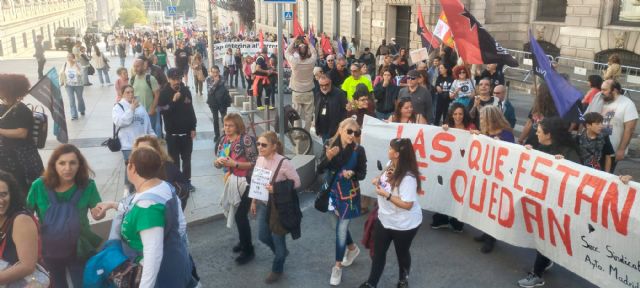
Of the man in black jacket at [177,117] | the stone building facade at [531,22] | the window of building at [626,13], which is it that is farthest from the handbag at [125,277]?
the window of building at [626,13]

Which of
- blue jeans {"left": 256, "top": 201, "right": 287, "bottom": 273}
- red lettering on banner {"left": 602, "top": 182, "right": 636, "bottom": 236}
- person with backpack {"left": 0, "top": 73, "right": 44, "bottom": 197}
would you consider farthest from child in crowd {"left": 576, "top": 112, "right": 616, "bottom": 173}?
person with backpack {"left": 0, "top": 73, "right": 44, "bottom": 197}

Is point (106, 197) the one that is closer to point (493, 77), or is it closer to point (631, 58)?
point (493, 77)

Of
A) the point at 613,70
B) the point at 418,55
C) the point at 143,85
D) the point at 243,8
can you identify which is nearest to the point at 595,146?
the point at 613,70

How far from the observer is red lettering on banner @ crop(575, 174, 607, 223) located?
4352 millimetres

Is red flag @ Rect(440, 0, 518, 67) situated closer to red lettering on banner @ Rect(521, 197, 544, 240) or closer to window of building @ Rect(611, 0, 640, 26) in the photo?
red lettering on banner @ Rect(521, 197, 544, 240)

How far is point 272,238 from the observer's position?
5.05 metres

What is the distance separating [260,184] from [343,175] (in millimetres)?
750

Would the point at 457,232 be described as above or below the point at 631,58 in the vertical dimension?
below

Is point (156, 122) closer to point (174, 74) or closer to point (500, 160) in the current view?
point (174, 74)

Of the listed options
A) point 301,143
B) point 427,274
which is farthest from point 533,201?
point 301,143

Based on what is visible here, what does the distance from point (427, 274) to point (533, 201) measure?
123 centimetres

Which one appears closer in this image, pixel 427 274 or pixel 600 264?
pixel 600 264

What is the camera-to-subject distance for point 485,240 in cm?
580

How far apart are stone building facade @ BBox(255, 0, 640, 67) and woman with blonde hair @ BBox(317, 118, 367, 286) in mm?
5330
